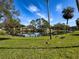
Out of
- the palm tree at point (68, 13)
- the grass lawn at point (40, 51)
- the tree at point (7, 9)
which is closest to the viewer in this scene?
the grass lawn at point (40, 51)

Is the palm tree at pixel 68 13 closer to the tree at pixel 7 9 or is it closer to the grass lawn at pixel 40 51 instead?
the tree at pixel 7 9

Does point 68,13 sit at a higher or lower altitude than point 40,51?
higher

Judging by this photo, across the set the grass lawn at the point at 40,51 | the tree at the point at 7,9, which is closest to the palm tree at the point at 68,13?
the tree at the point at 7,9

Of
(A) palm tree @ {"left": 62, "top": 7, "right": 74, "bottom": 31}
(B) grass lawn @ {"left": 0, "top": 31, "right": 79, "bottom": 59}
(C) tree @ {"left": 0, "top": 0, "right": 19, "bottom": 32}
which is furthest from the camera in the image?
(A) palm tree @ {"left": 62, "top": 7, "right": 74, "bottom": 31}

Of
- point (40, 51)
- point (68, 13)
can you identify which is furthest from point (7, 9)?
point (68, 13)

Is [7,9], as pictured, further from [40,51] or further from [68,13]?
[68,13]

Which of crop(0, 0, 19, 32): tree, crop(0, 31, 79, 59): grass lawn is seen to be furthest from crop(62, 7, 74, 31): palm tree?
crop(0, 31, 79, 59): grass lawn

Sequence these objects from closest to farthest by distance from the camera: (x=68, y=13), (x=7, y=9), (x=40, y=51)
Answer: (x=40, y=51) < (x=7, y=9) < (x=68, y=13)

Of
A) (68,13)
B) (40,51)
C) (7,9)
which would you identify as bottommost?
(40,51)

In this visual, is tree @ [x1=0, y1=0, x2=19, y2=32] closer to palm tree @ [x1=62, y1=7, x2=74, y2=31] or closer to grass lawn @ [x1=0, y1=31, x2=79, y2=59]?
grass lawn @ [x1=0, y1=31, x2=79, y2=59]

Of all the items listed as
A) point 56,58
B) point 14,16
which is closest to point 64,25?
point 14,16

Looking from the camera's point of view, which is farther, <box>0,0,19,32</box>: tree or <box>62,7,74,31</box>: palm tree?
<box>62,7,74,31</box>: palm tree

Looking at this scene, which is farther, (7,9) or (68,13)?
(68,13)

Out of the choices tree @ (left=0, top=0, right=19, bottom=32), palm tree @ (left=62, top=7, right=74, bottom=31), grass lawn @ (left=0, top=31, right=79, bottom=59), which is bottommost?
grass lawn @ (left=0, top=31, right=79, bottom=59)
